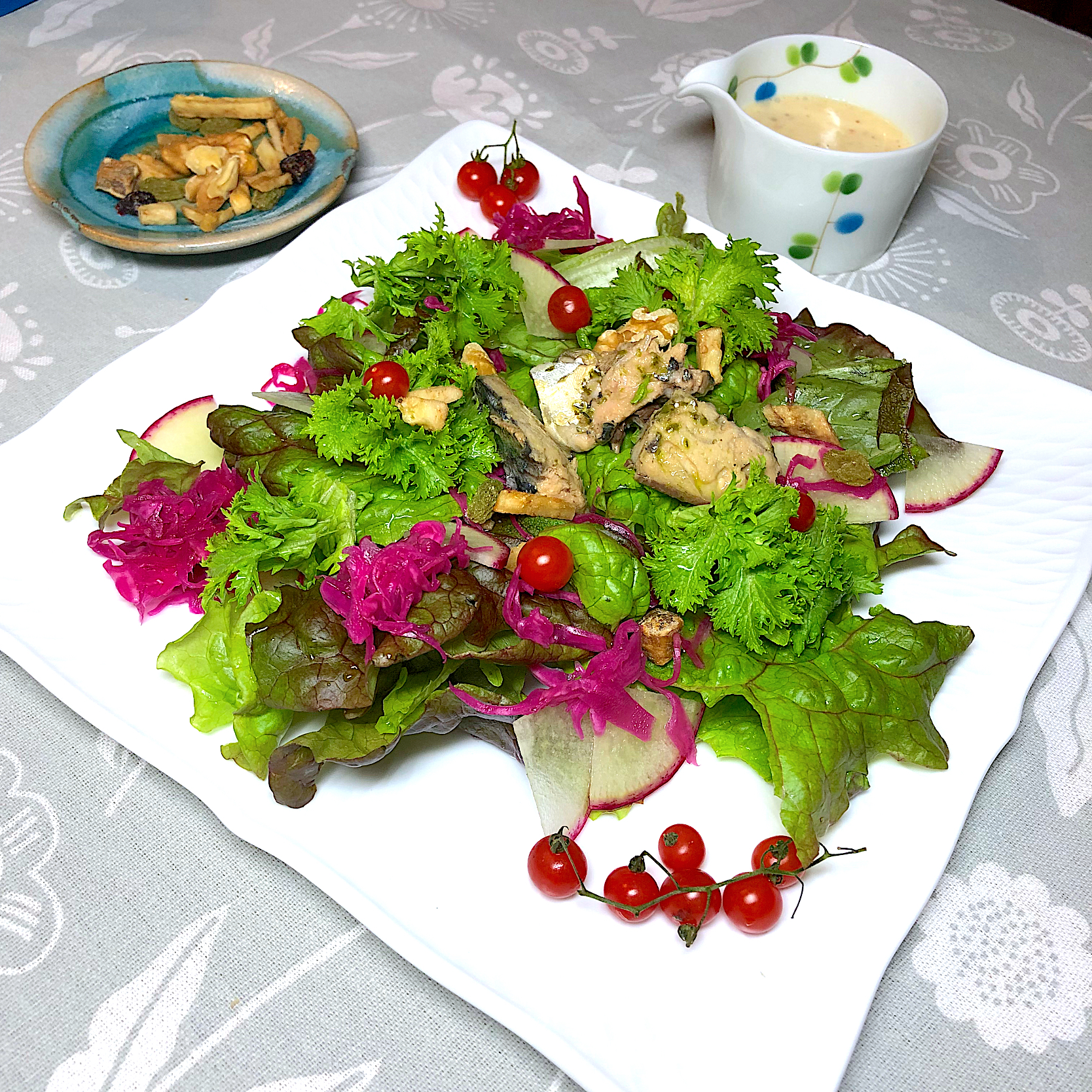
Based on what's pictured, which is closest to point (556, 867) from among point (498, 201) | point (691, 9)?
point (498, 201)

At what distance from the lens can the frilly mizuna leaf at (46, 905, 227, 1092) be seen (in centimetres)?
174

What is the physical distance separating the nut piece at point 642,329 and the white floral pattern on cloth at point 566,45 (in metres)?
2.05

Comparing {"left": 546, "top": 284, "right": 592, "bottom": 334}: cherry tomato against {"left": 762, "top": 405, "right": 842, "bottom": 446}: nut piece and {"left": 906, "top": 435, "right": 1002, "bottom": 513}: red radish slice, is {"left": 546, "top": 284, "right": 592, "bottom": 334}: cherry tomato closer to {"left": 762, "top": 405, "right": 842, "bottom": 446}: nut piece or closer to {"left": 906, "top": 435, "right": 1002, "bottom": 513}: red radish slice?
{"left": 762, "top": 405, "right": 842, "bottom": 446}: nut piece

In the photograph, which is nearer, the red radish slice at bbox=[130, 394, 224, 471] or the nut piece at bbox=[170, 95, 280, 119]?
the red radish slice at bbox=[130, 394, 224, 471]

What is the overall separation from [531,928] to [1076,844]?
1161mm

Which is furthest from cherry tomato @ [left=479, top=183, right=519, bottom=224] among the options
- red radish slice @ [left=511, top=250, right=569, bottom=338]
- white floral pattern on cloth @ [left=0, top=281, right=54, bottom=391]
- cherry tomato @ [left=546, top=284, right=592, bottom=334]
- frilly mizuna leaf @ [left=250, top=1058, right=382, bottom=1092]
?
frilly mizuna leaf @ [left=250, top=1058, right=382, bottom=1092]

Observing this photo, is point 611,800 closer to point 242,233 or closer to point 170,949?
point 170,949

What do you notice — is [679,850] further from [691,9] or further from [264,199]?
[691,9]

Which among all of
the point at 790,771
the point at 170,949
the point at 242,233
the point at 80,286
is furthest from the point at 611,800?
the point at 80,286

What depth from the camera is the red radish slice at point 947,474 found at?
249cm

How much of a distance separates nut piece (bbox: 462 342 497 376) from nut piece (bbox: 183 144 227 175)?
131 cm

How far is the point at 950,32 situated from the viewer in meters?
4.40

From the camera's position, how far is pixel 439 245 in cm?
268

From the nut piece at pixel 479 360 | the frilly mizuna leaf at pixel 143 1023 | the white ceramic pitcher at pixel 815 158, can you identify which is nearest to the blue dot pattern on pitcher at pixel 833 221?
the white ceramic pitcher at pixel 815 158
